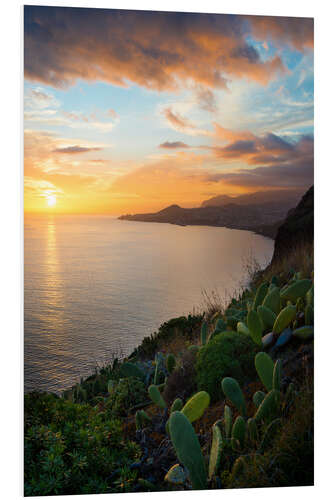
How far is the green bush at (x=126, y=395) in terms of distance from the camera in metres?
3.15

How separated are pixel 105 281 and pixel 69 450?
4.97 ft

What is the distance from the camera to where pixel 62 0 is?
2.93 m

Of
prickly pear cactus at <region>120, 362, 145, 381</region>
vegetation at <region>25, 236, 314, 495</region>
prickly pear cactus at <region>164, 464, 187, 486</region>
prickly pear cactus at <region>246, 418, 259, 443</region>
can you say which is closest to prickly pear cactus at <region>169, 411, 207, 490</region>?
vegetation at <region>25, 236, 314, 495</region>

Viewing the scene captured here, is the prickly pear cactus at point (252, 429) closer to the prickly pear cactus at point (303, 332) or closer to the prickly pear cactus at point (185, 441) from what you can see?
the prickly pear cactus at point (185, 441)

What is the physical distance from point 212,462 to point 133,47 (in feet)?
8.54

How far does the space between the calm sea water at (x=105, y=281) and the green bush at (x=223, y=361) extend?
38.5 inches

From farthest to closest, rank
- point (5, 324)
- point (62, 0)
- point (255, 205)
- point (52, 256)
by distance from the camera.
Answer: point (255, 205), point (52, 256), point (62, 0), point (5, 324)

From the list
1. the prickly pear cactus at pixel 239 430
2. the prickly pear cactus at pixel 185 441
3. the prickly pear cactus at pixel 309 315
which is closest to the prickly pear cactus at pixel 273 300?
the prickly pear cactus at pixel 309 315

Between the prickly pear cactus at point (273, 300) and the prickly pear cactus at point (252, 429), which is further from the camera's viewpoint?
the prickly pear cactus at point (273, 300)

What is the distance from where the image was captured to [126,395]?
125 inches

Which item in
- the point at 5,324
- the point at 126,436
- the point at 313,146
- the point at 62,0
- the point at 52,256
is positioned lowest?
the point at 126,436

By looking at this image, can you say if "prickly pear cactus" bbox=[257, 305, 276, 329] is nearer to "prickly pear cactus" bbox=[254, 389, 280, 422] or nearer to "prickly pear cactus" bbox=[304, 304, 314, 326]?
"prickly pear cactus" bbox=[304, 304, 314, 326]

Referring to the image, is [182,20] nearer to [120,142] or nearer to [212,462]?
[120,142]
